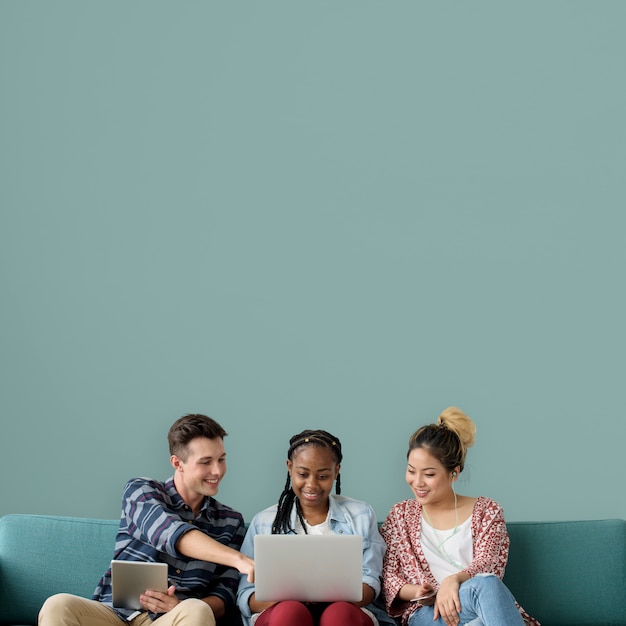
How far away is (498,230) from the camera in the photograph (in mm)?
4199

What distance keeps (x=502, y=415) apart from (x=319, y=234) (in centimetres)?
109

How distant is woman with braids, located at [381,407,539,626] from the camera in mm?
2676

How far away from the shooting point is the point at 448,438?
2.84 metres

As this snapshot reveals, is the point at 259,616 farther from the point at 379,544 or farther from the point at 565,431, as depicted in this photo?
the point at 565,431

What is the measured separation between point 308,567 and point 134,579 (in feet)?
1.50

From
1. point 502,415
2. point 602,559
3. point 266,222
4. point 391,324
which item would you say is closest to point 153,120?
point 266,222

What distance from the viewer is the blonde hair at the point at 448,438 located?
282cm

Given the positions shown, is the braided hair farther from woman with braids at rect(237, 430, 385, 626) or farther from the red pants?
the red pants

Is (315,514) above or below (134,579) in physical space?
above

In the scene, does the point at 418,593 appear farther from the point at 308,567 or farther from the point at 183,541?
the point at 183,541

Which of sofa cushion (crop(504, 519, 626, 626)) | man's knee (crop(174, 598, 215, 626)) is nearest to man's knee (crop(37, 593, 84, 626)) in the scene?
man's knee (crop(174, 598, 215, 626))

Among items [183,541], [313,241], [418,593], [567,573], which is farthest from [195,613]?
[313,241]

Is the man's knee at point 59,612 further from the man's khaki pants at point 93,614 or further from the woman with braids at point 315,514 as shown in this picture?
the woman with braids at point 315,514

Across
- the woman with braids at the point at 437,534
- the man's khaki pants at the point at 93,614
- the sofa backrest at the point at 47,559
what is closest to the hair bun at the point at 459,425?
the woman with braids at the point at 437,534
